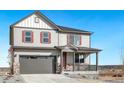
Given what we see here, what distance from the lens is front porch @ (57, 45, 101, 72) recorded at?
103ft

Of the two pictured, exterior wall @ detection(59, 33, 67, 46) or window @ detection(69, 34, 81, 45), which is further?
window @ detection(69, 34, 81, 45)

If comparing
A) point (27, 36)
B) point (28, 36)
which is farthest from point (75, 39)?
point (27, 36)

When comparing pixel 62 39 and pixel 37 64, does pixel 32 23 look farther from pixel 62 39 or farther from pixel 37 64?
pixel 37 64

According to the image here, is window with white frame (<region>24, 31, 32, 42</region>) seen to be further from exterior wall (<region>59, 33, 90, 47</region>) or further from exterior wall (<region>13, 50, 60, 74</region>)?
exterior wall (<region>59, 33, 90, 47</region>)

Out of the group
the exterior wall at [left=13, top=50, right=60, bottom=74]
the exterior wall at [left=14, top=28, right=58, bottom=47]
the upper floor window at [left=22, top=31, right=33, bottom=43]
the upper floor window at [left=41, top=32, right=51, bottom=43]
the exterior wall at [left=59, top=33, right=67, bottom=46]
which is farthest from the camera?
the exterior wall at [left=59, top=33, right=67, bottom=46]

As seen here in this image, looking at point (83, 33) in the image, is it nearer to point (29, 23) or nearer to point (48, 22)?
point (48, 22)

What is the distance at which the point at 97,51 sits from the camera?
106 ft

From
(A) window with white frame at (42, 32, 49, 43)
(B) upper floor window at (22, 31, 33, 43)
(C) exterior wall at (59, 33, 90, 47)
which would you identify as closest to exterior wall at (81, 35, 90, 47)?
(C) exterior wall at (59, 33, 90, 47)

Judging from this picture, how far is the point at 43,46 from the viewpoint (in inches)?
1228

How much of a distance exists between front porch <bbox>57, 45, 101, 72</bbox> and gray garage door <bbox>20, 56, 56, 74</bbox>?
1.21 meters

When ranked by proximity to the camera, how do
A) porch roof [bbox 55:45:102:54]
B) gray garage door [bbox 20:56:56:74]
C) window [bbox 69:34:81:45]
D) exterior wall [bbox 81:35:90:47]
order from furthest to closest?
exterior wall [bbox 81:35:90:47]
window [bbox 69:34:81:45]
porch roof [bbox 55:45:102:54]
gray garage door [bbox 20:56:56:74]

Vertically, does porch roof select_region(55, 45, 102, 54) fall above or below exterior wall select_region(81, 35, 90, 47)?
below
